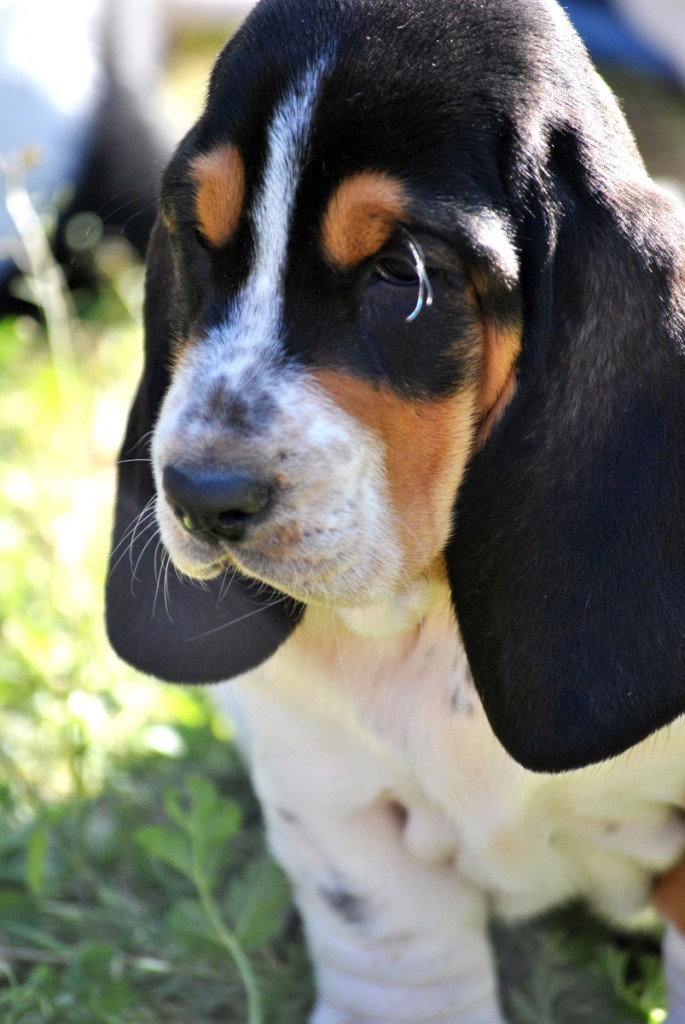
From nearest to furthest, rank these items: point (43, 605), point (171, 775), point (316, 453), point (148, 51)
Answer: point (316, 453), point (171, 775), point (43, 605), point (148, 51)

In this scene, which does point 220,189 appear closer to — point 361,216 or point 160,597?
point 361,216

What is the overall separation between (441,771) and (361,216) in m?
1.18

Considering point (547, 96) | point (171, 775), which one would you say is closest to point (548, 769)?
point (547, 96)

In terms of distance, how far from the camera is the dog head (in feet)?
8.48

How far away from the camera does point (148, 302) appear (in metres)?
3.25

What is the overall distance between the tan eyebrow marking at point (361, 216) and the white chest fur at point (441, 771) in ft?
2.53

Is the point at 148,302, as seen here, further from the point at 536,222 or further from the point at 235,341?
the point at 536,222

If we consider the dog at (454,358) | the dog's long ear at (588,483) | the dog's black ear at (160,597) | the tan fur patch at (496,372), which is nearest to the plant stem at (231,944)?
the dog's black ear at (160,597)

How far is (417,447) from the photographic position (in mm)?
2689

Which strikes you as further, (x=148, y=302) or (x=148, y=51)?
(x=148, y=51)

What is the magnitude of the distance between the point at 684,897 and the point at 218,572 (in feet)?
4.12

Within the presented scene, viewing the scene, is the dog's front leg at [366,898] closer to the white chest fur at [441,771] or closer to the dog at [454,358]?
the white chest fur at [441,771]

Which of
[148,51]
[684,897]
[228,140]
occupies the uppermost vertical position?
[228,140]

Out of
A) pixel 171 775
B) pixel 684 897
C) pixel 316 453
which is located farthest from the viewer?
pixel 171 775
